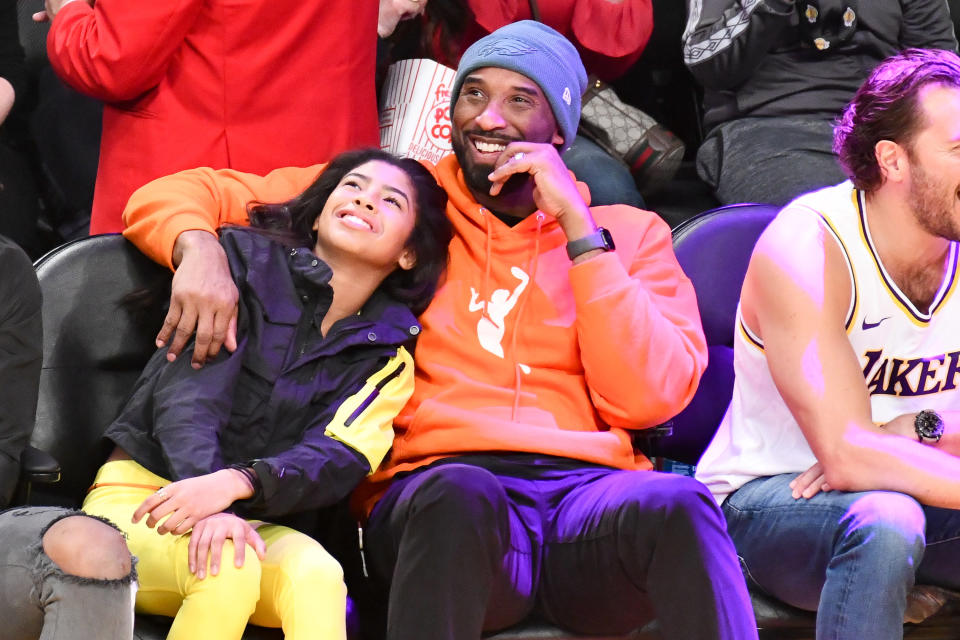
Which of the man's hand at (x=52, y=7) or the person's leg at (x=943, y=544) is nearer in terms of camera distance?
the person's leg at (x=943, y=544)

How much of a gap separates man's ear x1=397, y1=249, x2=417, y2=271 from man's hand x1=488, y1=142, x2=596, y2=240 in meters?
0.19

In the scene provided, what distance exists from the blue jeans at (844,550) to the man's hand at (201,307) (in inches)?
38.8

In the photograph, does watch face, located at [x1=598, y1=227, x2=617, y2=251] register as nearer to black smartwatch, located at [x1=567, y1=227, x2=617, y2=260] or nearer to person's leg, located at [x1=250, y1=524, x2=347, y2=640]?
black smartwatch, located at [x1=567, y1=227, x2=617, y2=260]

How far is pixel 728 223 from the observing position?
9.50ft

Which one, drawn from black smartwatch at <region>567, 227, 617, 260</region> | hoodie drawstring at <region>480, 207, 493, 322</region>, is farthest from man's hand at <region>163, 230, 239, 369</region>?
black smartwatch at <region>567, 227, 617, 260</region>

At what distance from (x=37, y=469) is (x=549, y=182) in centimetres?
104

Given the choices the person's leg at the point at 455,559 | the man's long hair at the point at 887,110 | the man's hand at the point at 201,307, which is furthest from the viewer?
the man's long hair at the point at 887,110

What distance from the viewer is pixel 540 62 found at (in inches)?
106

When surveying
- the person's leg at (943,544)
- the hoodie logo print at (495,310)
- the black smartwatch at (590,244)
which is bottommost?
the person's leg at (943,544)

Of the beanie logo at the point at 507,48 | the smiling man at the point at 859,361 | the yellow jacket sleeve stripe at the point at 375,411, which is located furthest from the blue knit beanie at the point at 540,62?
the yellow jacket sleeve stripe at the point at 375,411

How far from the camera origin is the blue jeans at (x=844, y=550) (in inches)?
83.4

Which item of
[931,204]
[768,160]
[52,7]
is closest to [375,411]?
[931,204]

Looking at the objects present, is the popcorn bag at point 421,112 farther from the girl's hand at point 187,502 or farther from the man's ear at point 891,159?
Answer: the girl's hand at point 187,502

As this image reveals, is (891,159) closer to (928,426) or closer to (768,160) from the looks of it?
(928,426)
